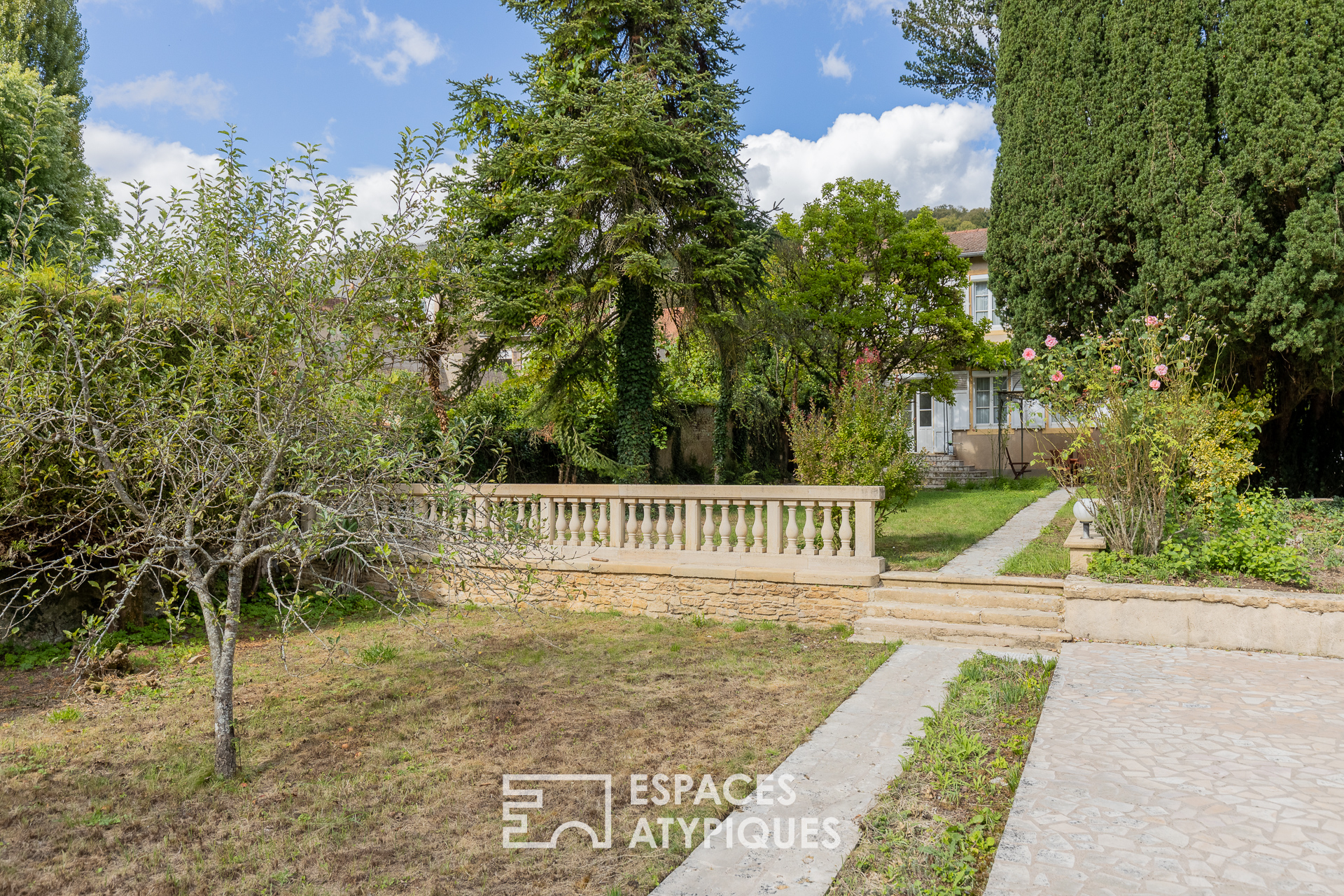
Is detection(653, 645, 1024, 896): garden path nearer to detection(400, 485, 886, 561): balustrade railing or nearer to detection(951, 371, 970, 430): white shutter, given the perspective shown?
detection(400, 485, 886, 561): balustrade railing

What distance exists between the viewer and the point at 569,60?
12.1 metres

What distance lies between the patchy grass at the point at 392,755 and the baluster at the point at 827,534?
3.08ft

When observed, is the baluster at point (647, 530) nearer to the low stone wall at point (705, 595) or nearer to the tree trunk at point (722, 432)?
the low stone wall at point (705, 595)

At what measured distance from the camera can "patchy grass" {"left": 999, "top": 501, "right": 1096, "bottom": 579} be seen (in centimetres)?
786

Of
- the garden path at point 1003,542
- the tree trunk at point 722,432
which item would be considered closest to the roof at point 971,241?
the garden path at point 1003,542

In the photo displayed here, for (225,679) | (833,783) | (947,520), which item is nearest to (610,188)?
(947,520)

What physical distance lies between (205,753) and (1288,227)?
461 inches

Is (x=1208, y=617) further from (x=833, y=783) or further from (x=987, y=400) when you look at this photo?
(x=987, y=400)

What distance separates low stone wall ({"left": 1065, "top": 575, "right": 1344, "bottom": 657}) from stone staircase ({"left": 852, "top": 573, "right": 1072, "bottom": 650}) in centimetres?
25

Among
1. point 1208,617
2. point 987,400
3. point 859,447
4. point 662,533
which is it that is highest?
point 987,400

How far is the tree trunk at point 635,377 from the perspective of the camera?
11781 mm

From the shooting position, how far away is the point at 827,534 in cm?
781

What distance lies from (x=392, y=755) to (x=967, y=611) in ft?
17.4

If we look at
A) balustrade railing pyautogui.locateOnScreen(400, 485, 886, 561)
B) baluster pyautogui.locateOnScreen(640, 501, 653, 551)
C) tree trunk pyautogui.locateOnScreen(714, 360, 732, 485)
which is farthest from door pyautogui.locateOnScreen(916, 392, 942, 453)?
baluster pyautogui.locateOnScreen(640, 501, 653, 551)
